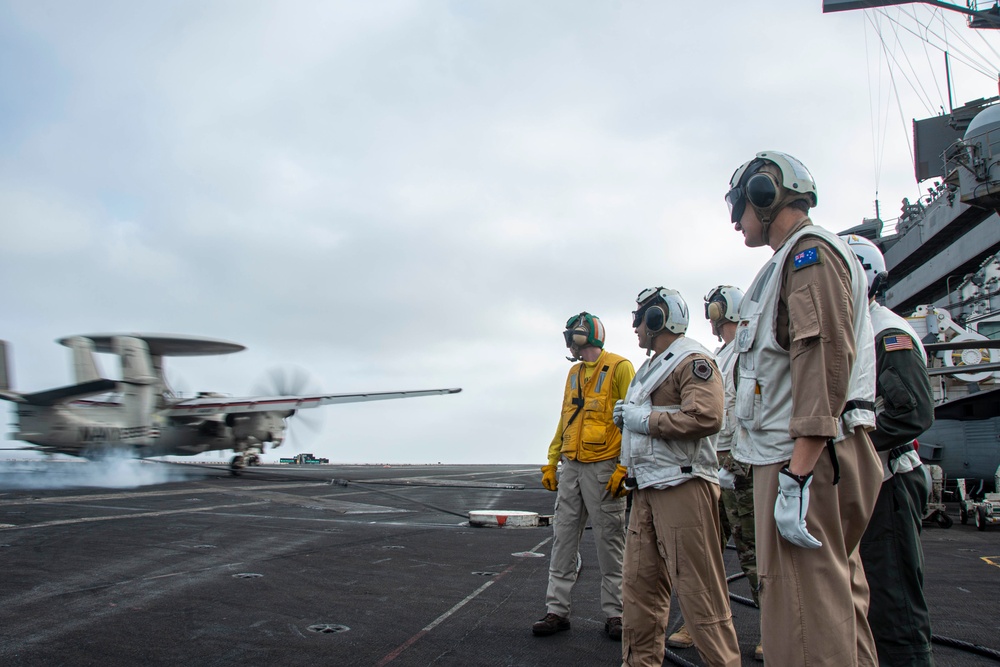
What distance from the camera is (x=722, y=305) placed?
5.54m

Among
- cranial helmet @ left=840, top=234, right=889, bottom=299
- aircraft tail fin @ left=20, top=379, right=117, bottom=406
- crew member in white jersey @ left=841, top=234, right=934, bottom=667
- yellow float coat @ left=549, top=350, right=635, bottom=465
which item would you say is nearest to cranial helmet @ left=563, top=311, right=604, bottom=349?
yellow float coat @ left=549, top=350, right=635, bottom=465

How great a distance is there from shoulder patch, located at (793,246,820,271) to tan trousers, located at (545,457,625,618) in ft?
8.37

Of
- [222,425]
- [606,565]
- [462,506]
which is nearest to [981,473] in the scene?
[462,506]

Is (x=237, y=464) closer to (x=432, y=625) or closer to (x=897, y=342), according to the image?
(x=432, y=625)

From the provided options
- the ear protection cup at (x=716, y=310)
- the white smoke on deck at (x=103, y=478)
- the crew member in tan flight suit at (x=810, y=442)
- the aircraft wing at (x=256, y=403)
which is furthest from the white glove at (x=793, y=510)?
the aircraft wing at (x=256, y=403)

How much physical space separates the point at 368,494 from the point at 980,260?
25016 mm

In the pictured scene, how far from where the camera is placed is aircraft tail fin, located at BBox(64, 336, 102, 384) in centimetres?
2133

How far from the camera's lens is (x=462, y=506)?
13453 mm

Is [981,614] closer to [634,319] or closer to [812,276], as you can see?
[634,319]

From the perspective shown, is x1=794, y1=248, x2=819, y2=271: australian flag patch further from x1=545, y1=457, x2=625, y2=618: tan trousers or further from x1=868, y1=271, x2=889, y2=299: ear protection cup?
x1=545, y1=457, x2=625, y2=618: tan trousers

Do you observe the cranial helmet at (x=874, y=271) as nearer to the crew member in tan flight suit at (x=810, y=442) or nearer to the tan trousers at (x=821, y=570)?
the crew member in tan flight suit at (x=810, y=442)

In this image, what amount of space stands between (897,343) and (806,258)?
4.56ft

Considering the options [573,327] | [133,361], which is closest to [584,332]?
[573,327]

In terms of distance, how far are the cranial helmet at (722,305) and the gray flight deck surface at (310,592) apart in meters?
2.26
